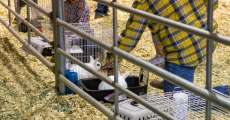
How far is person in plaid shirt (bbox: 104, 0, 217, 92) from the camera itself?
3373 mm

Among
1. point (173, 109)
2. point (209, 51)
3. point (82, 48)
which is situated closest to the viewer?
point (209, 51)

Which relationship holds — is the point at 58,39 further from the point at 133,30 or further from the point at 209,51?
the point at 209,51

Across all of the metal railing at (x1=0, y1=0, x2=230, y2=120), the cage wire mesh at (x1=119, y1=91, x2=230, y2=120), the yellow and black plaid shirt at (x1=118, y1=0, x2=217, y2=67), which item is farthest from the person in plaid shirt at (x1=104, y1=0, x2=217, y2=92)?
the metal railing at (x1=0, y1=0, x2=230, y2=120)

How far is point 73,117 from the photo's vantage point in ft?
12.4

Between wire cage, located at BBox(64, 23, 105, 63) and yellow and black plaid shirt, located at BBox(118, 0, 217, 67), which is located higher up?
yellow and black plaid shirt, located at BBox(118, 0, 217, 67)

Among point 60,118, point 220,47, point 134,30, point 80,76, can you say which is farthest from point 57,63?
point 220,47

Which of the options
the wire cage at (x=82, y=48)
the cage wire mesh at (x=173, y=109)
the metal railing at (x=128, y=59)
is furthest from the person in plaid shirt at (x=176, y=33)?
the wire cage at (x=82, y=48)

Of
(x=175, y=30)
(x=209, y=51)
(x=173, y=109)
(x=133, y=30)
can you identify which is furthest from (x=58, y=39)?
(x=209, y=51)

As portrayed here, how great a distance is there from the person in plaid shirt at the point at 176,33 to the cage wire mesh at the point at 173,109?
11.3 inches

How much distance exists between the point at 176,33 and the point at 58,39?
3.43 feet

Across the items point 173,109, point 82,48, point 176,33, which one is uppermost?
point 176,33

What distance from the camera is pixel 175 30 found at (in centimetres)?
345

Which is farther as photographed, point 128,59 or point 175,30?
point 175,30

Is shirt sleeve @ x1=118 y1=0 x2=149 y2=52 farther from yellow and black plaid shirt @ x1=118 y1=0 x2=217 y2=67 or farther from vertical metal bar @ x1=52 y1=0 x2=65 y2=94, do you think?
vertical metal bar @ x1=52 y1=0 x2=65 y2=94
